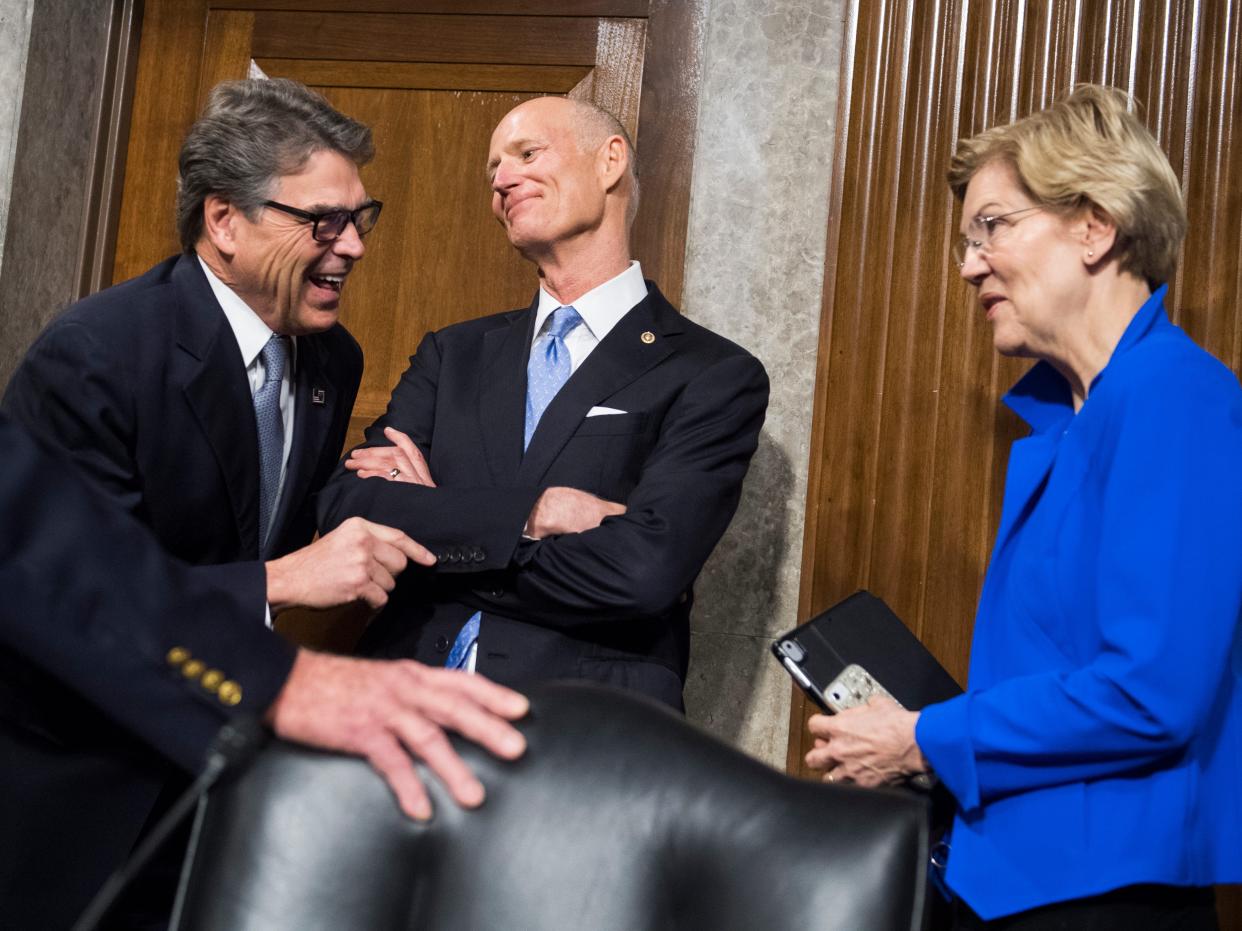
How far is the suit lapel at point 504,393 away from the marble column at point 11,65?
54.8 inches

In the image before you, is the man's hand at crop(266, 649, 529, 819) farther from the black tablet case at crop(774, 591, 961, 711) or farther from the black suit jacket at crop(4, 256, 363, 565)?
the black suit jacket at crop(4, 256, 363, 565)

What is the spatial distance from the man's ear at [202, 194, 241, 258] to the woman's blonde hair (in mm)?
1274

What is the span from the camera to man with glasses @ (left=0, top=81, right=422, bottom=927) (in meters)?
1.92

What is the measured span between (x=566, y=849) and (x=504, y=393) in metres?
1.43

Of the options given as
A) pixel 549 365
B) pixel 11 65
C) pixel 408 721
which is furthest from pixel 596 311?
pixel 11 65

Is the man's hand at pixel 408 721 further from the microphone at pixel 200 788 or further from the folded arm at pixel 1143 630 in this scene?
the folded arm at pixel 1143 630

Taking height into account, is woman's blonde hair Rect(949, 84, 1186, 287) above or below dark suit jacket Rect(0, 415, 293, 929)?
above

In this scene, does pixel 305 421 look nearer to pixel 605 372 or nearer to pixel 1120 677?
pixel 605 372

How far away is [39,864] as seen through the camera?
1605 millimetres

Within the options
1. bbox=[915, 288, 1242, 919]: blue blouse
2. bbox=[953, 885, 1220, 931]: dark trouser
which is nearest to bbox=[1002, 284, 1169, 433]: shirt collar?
bbox=[915, 288, 1242, 919]: blue blouse

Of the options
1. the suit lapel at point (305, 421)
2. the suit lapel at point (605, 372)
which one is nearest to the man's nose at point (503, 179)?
the suit lapel at point (605, 372)

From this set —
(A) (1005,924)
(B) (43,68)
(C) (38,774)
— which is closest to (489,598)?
(C) (38,774)

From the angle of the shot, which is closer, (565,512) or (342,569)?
(342,569)

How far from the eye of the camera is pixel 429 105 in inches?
125
